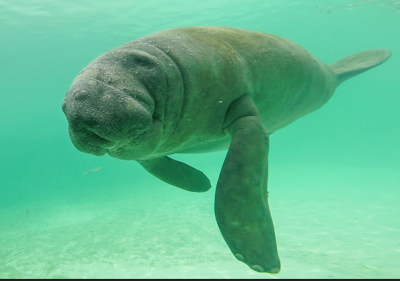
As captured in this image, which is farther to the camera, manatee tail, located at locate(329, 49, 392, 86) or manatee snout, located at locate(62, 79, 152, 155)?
manatee tail, located at locate(329, 49, 392, 86)

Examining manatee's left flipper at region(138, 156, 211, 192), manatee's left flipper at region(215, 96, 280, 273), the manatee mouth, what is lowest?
manatee's left flipper at region(138, 156, 211, 192)

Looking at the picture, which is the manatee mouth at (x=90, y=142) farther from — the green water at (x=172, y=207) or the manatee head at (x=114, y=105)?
the green water at (x=172, y=207)

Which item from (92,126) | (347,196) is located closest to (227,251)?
(92,126)

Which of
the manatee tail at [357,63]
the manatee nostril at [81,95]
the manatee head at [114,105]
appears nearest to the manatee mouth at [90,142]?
the manatee head at [114,105]

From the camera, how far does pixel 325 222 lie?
33.8ft

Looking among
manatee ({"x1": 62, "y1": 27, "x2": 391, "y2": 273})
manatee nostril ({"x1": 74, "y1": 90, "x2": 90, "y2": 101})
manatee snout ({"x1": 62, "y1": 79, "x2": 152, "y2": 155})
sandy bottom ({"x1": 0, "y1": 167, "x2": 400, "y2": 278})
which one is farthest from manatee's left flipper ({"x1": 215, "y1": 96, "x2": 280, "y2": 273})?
sandy bottom ({"x1": 0, "y1": 167, "x2": 400, "y2": 278})

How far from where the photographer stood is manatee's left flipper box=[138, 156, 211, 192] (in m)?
4.59

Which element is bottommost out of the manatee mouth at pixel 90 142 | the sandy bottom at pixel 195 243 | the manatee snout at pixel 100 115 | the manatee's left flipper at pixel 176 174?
the sandy bottom at pixel 195 243

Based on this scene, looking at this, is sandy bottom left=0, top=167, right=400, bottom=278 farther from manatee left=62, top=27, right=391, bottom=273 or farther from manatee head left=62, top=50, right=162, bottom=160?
manatee head left=62, top=50, right=162, bottom=160

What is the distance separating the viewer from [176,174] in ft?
15.3

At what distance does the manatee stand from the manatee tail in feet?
8.02

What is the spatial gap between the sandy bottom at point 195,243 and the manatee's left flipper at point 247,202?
361 centimetres

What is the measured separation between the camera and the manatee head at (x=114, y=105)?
2162 millimetres

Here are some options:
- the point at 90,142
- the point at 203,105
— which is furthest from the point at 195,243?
the point at 90,142
